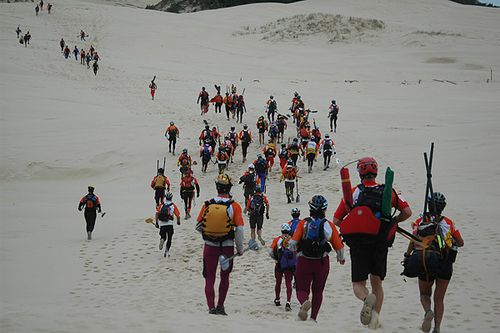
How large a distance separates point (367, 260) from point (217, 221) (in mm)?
1910

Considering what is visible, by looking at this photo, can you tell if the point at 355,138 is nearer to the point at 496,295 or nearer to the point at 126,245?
the point at 126,245

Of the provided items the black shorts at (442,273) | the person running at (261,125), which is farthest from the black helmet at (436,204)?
the person running at (261,125)

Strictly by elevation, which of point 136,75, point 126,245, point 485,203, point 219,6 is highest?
point 219,6

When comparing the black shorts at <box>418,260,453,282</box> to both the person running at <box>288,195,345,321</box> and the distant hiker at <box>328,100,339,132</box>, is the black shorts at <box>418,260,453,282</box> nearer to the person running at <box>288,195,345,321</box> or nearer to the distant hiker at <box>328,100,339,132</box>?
the person running at <box>288,195,345,321</box>

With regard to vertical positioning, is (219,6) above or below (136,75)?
above

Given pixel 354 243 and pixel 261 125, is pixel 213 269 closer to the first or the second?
pixel 354 243

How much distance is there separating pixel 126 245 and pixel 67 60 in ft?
95.4

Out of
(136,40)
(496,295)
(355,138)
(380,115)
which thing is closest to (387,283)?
(496,295)

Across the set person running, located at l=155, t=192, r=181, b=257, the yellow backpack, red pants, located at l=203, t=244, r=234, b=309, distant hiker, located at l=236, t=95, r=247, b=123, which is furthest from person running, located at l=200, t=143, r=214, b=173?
the yellow backpack

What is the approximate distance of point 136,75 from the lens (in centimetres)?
3834

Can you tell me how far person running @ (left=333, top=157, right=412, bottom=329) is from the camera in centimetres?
619

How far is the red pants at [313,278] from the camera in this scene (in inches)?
288

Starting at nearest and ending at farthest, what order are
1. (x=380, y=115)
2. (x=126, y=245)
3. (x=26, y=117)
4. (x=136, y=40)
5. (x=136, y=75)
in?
1. (x=126, y=245)
2. (x=26, y=117)
3. (x=380, y=115)
4. (x=136, y=75)
5. (x=136, y=40)

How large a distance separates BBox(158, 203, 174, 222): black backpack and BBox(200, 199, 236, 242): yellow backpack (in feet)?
16.0
